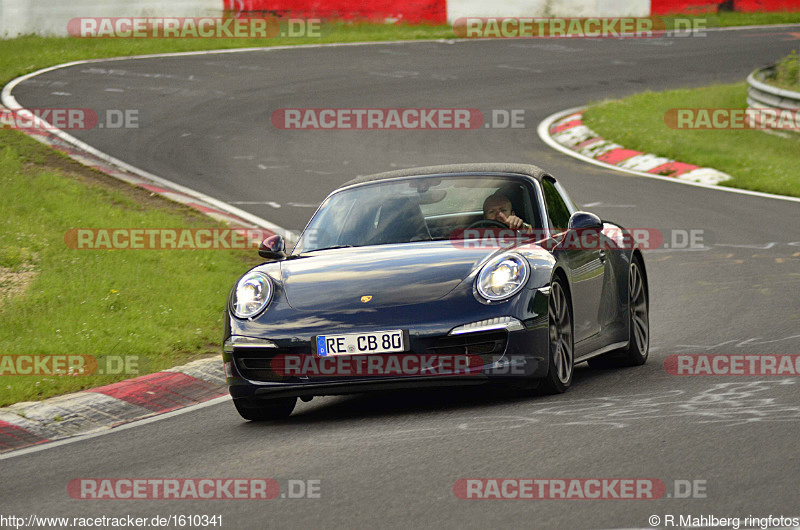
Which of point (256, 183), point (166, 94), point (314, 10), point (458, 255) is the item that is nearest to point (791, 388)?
point (458, 255)

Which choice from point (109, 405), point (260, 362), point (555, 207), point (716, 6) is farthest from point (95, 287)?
point (716, 6)

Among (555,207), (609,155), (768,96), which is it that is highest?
(555,207)

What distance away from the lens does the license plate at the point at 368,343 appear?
21.4ft

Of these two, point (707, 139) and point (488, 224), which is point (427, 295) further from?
point (707, 139)

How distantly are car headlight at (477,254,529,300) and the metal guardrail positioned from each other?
42.5ft

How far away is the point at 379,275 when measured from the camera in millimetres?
6926

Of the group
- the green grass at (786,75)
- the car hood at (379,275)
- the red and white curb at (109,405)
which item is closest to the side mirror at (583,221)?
the car hood at (379,275)

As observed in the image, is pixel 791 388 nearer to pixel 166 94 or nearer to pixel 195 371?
pixel 195 371

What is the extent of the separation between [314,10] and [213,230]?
66.8 feet

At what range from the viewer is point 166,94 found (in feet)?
75.7

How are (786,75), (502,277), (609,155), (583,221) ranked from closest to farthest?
(502,277) < (583,221) < (609,155) < (786,75)

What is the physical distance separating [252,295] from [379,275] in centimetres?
72

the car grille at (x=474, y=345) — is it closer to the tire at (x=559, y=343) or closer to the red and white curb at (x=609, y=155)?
the tire at (x=559, y=343)

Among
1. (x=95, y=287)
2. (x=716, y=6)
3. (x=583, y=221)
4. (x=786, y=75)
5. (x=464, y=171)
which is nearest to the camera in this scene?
(x=583, y=221)
